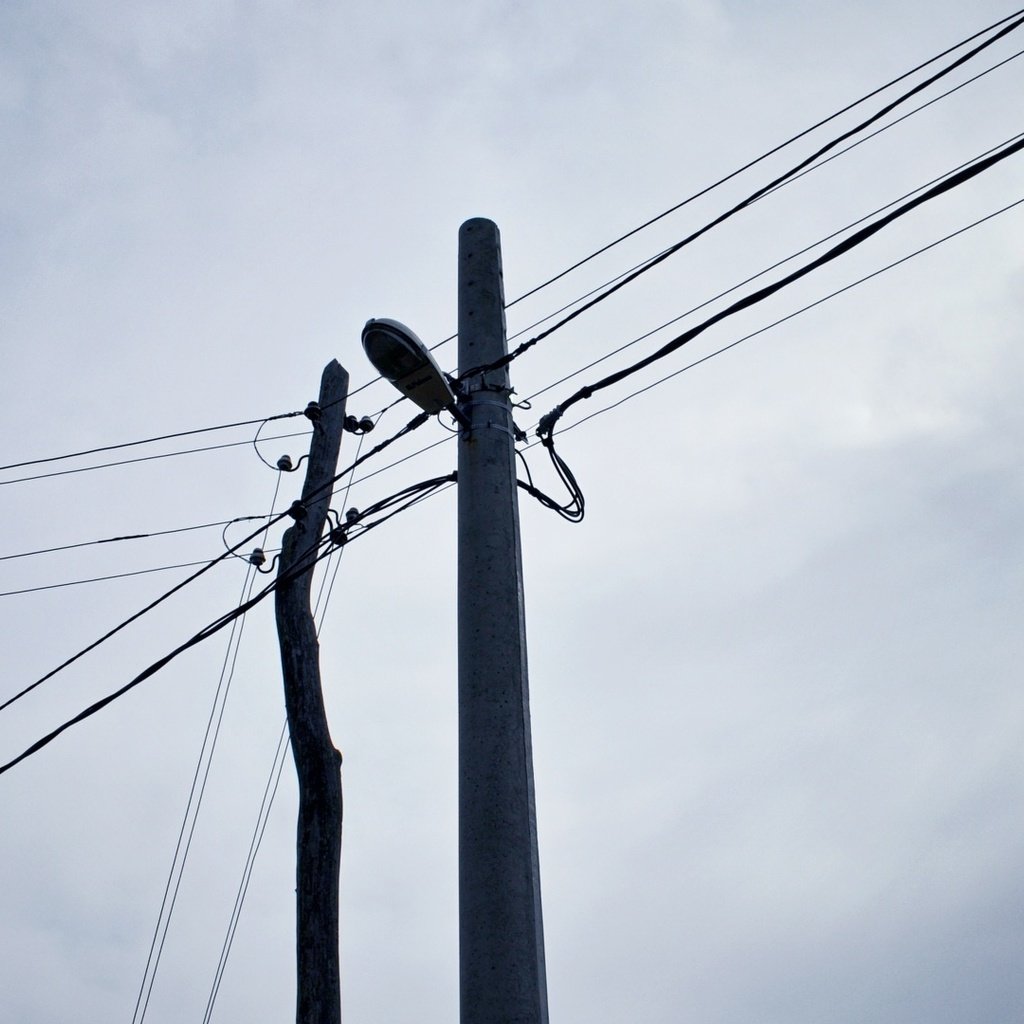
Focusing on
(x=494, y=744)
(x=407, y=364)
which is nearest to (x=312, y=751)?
(x=407, y=364)

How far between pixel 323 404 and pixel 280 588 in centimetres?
149

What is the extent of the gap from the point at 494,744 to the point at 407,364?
1804 mm

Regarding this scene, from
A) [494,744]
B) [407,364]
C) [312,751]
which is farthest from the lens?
[312,751]

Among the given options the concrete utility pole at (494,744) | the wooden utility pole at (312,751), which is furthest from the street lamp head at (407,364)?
the wooden utility pole at (312,751)

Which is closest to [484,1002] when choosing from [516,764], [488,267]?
[516,764]

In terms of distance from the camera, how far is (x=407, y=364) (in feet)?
15.9

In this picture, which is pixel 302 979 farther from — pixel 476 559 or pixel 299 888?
pixel 476 559

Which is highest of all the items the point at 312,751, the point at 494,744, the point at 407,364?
the point at 407,364

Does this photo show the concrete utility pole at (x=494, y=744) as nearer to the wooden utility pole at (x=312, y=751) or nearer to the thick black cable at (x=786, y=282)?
the thick black cable at (x=786, y=282)

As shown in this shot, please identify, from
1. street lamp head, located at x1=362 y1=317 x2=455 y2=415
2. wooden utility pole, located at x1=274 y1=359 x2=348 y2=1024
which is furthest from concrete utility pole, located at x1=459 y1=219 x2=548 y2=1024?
wooden utility pole, located at x1=274 y1=359 x2=348 y2=1024

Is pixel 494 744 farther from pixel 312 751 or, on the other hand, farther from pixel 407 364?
pixel 312 751

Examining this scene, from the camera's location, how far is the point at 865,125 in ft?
17.6

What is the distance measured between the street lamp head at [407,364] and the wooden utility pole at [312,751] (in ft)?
8.57

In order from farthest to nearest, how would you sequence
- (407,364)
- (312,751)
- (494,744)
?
1. (312,751)
2. (407,364)
3. (494,744)
